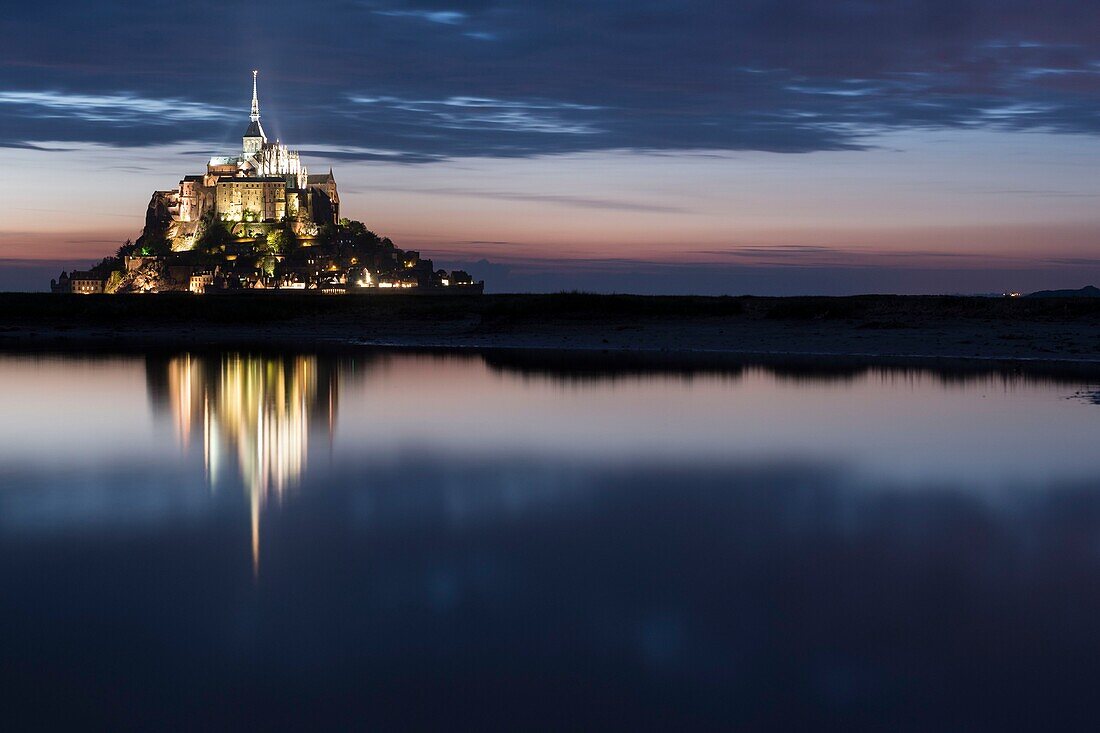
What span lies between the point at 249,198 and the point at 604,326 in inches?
5071

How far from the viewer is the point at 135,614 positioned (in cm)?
663

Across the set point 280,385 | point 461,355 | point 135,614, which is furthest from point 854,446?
point 461,355

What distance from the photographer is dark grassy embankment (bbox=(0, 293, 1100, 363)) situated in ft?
106

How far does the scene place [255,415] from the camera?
1742 cm

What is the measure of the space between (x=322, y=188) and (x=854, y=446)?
160 metres

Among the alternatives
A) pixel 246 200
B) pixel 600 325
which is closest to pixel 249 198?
pixel 246 200

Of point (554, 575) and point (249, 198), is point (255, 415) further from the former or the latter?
point (249, 198)

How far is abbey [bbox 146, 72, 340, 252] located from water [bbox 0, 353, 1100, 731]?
147 metres

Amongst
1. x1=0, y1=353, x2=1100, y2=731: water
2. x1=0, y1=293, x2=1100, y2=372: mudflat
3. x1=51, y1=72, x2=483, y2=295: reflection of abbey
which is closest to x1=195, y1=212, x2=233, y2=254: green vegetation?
x1=51, y1=72, x2=483, y2=295: reflection of abbey

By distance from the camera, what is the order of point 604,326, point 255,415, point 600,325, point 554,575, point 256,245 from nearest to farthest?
1. point 554,575
2. point 255,415
3. point 604,326
4. point 600,325
5. point 256,245

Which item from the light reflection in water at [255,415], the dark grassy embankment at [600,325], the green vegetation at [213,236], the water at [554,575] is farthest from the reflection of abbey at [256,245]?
the water at [554,575]

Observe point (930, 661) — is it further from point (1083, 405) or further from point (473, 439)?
point (1083, 405)

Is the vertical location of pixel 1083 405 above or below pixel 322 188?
below

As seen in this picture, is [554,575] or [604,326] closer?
[554,575]
